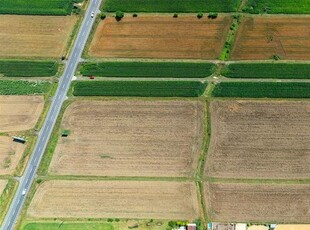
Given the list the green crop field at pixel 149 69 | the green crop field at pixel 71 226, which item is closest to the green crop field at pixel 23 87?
the green crop field at pixel 149 69

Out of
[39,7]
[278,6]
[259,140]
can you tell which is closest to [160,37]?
[278,6]

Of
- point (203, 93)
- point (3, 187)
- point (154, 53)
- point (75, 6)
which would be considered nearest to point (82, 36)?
point (75, 6)

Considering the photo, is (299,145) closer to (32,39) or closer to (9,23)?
(32,39)

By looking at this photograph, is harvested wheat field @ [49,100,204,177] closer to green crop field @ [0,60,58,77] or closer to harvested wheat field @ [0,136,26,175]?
harvested wheat field @ [0,136,26,175]

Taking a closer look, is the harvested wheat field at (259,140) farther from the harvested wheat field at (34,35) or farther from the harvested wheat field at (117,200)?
the harvested wheat field at (34,35)

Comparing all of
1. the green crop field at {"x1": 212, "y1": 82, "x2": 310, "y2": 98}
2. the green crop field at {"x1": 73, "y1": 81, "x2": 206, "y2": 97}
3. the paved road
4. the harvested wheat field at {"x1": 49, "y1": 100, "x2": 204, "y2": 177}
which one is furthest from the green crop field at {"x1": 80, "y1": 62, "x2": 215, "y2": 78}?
the harvested wheat field at {"x1": 49, "y1": 100, "x2": 204, "y2": 177}

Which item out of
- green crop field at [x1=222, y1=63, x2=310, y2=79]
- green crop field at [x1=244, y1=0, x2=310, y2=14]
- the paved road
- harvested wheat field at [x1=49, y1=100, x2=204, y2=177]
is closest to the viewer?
the paved road
